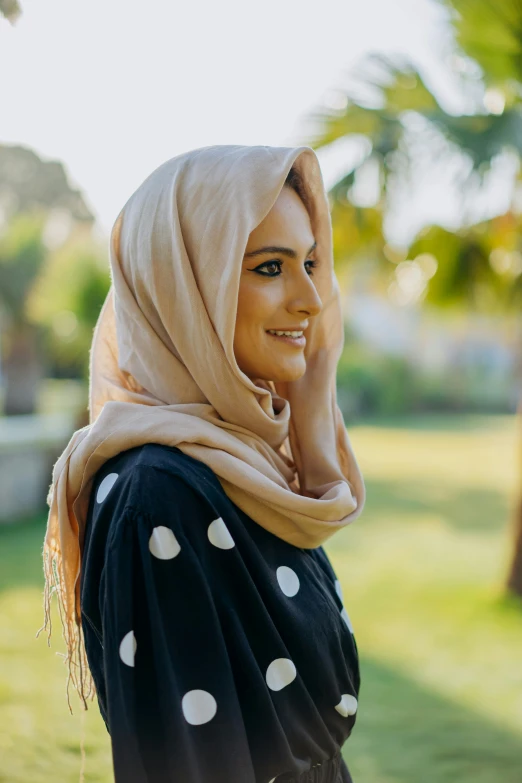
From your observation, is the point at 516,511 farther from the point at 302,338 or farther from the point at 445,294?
the point at 302,338

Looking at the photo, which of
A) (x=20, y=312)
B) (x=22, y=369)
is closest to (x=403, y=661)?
(x=20, y=312)

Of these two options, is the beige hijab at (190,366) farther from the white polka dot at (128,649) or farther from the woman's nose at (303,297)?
the white polka dot at (128,649)

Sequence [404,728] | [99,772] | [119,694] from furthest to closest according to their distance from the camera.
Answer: [404,728] < [99,772] < [119,694]

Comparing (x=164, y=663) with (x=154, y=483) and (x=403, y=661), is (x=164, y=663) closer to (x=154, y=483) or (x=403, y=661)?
(x=154, y=483)

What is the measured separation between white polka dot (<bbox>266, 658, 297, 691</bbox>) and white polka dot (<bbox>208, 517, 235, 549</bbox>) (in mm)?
181

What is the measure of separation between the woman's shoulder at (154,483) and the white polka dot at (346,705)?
0.38 m

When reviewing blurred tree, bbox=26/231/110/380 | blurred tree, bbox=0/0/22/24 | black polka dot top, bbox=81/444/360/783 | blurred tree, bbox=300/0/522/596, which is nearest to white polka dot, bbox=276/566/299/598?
black polka dot top, bbox=81/444/360/783

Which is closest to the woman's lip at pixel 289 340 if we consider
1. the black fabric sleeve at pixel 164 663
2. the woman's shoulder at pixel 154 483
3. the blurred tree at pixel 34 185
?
the woman's shoulder at pixel 154 483

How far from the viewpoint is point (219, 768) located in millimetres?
969

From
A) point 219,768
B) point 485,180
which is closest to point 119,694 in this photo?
point 219,768

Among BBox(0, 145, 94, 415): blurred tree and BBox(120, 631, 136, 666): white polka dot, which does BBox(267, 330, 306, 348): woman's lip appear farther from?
BBox(0, 145, 94, 415): blurred tree

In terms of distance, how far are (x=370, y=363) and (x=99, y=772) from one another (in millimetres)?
21331

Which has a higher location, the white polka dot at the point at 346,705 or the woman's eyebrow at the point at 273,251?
the woman's eyebrow at the point at 273,251

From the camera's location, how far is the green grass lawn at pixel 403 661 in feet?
10.9
